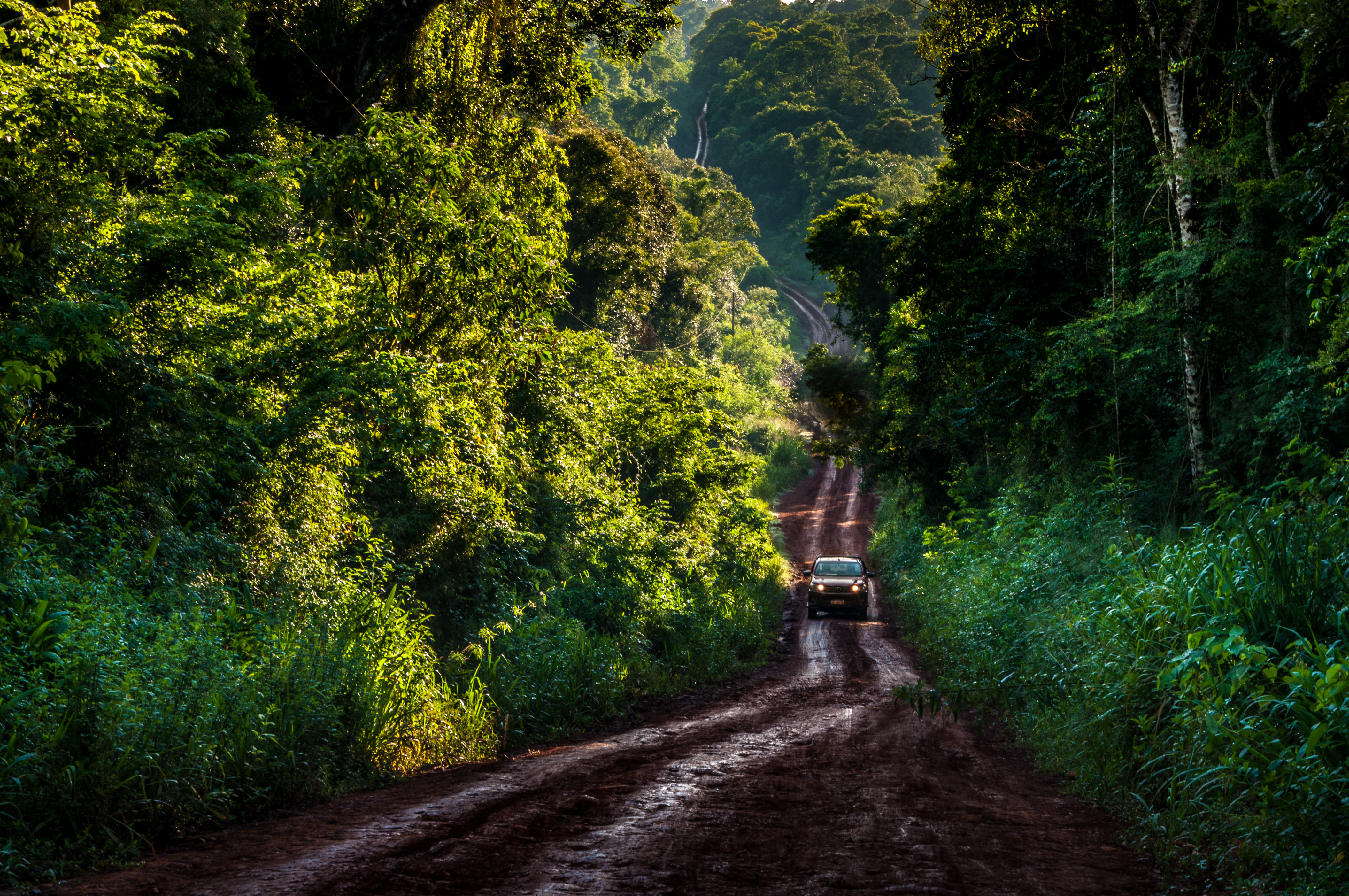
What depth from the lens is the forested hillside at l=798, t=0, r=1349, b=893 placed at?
6.02m

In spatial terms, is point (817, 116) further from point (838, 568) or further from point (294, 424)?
point (294, 424)

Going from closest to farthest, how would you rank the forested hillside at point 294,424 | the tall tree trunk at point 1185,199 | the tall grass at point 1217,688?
the tall grass at point 1217,688, the forested hillside at point 294,424, the tall tree trunk at point 1185,199

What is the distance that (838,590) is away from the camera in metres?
25.8

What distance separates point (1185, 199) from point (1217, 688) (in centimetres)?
827

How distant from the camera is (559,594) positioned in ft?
48.0

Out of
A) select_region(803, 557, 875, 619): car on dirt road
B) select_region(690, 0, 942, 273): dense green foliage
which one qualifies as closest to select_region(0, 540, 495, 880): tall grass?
select_region(803, 557, 875, 619): car on dirt road

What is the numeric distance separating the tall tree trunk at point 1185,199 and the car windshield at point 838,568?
14321mm

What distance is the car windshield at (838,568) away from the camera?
2653cm

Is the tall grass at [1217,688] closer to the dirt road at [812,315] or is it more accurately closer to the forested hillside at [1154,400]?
A: the forested hillside at [1154,400]

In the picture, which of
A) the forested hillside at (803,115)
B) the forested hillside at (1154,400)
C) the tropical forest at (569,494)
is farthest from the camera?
the forested hillside at (803,115)

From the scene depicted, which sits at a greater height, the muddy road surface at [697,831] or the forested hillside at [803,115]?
the forested hillside at [803,115]

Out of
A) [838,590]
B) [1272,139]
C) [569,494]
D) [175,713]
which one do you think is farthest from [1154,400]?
[175,713]

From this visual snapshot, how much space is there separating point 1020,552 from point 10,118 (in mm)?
16077

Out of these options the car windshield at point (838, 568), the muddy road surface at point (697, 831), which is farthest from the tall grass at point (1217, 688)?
the car windshield at point (838, 568)
